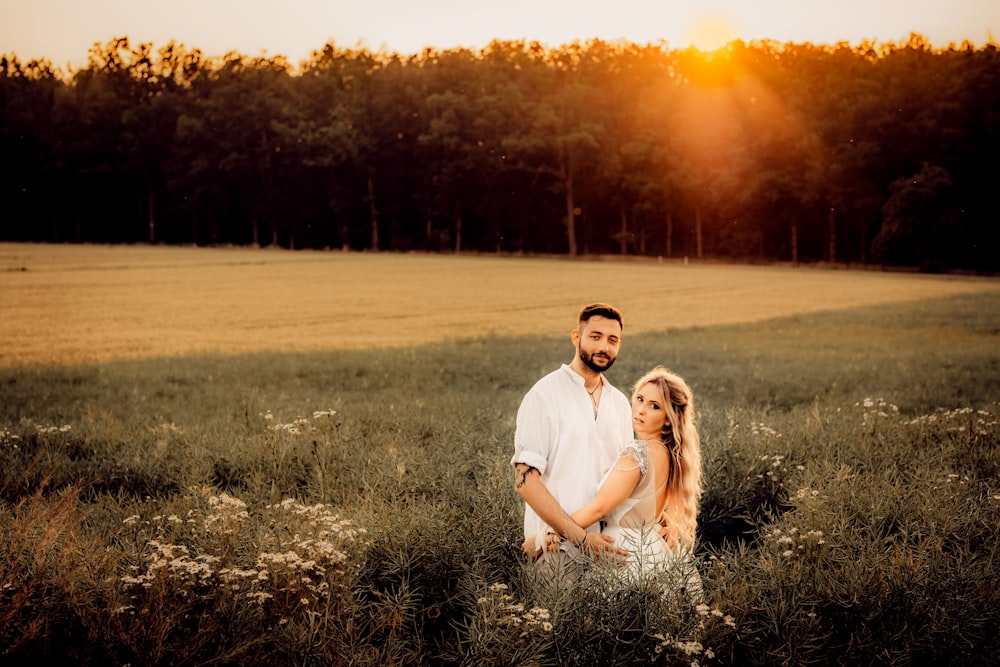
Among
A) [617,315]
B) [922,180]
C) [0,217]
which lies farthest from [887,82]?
[0,217]

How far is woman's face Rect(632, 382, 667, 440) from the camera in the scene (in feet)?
16.6

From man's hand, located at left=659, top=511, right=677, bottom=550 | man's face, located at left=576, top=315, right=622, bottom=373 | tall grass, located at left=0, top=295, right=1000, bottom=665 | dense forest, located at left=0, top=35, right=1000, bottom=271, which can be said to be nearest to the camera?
tall grass, located at left=0, top=295, right=1000, bottom=665

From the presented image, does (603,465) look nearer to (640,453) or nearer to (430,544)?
(640,453)

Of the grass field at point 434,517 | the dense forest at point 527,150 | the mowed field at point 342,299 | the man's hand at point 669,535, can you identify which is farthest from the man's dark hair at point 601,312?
the dense forest at point 527,150

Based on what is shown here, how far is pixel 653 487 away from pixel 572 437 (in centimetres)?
54

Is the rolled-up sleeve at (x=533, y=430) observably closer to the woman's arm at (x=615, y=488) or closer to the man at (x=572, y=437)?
the man at (x=572, y=437)

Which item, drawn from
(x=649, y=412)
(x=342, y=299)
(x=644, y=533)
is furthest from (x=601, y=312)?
Answer: (x=342, y=299)

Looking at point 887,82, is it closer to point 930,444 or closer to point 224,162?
point 224,162

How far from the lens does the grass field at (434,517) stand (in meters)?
4.49

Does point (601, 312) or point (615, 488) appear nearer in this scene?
point (615, 488)

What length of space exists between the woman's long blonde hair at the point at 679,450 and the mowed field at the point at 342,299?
16.7 metres

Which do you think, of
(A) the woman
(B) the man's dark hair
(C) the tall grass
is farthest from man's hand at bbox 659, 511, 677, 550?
(B) the man's dark hair

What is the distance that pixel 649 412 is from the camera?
507 cm

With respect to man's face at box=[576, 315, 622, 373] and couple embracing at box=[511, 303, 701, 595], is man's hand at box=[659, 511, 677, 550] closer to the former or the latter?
couple embracing at box=[511, 303, 701, 595]
